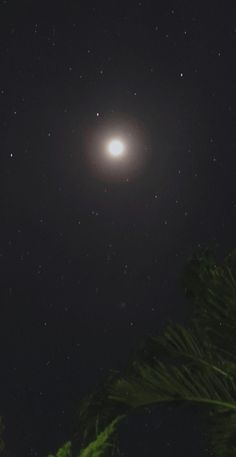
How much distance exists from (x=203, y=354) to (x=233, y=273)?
2.06ft

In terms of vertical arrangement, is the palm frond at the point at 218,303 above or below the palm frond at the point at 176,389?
above

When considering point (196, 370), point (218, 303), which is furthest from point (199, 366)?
point (218, 303)

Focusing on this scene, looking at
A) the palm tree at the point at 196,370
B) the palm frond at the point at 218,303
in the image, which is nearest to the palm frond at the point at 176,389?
the palm tree at the point at 196,370

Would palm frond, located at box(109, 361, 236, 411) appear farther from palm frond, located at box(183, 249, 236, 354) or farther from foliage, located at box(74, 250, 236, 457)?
palm frond, located at box(183, 249, 236, 354)

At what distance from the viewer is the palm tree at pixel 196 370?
361cm

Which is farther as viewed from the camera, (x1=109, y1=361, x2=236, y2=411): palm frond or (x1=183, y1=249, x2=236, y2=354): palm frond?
(x1=183, y1=249, x2=236, y2=354): palm frond

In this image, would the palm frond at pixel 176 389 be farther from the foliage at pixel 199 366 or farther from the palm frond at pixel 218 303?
the palm frond at pixel 218 303

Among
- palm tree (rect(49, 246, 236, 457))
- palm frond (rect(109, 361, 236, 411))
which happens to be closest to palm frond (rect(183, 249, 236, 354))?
palm tree (rect(49, 246, 236, 457))

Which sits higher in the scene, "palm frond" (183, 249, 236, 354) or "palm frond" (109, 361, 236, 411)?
"palm frond" (183, 249, 236, 354)

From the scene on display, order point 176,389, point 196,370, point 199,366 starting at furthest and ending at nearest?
point 199,366 < point 196,370 < point 176,389

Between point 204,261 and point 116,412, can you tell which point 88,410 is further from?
point 204,261

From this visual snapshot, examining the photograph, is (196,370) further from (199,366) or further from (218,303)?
(218,303)

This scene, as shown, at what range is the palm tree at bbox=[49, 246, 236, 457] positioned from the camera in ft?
11.9

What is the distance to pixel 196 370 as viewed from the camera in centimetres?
398
